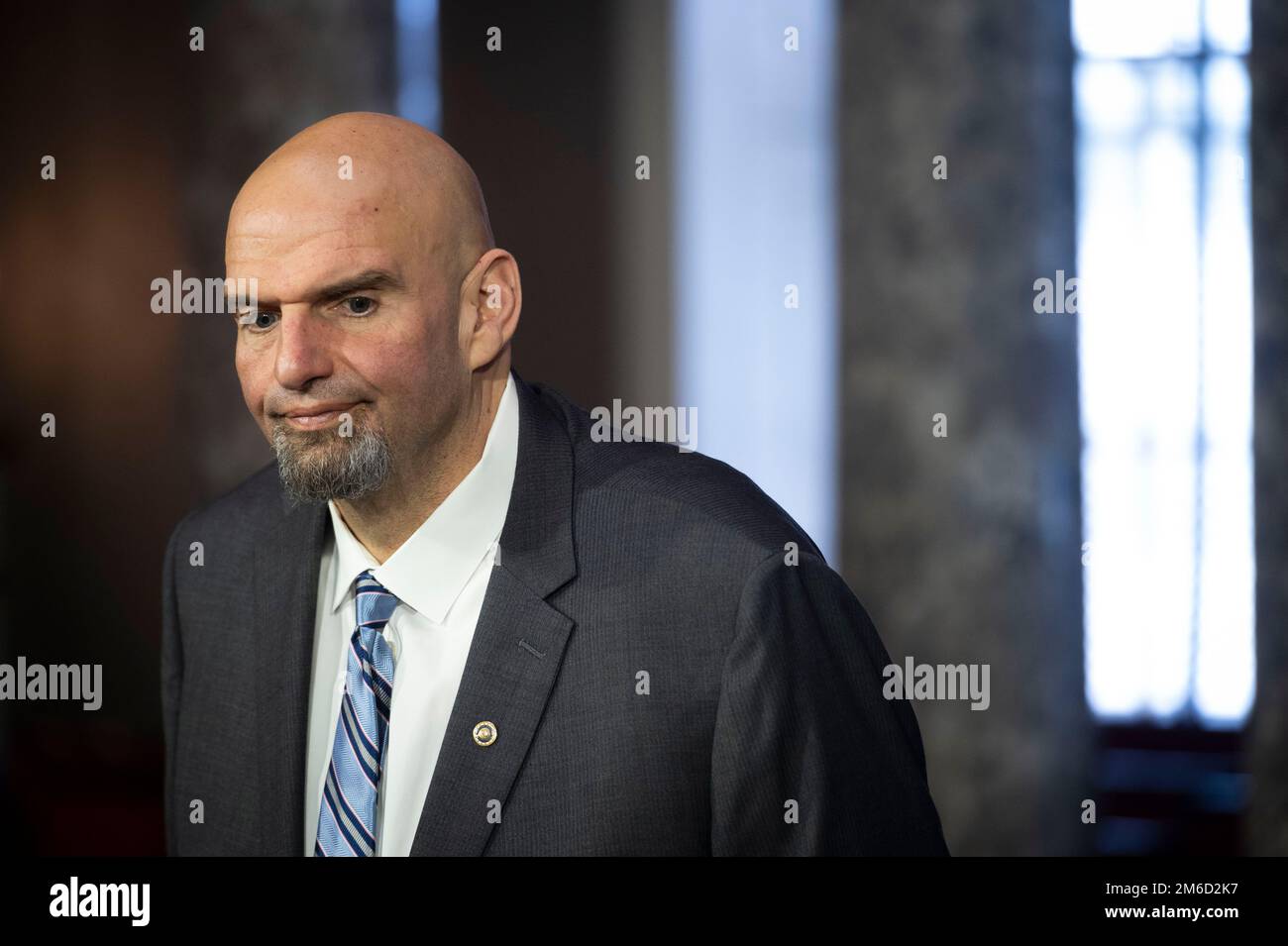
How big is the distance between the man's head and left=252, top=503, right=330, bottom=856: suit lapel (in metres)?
0.21

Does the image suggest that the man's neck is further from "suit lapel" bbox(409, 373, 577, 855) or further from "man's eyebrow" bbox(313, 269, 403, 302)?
"man's eyebrow" bbox(313, 269, 403, 302)

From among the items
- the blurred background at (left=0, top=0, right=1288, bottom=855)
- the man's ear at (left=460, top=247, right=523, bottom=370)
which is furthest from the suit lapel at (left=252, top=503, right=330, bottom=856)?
the blurred background at (left=0, top=0, right=1288, bottom=855)

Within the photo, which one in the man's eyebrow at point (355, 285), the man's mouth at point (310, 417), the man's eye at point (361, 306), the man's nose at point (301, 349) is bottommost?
the man's mouth at point (310, 417)

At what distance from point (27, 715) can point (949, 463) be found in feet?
9.77

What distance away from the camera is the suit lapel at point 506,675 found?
164cm

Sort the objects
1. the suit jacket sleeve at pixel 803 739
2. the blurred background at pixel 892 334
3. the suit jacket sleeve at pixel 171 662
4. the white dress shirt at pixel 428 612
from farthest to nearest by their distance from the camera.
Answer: the blurred background at pixel 892 334, the suit jacket sleeve at pixel 171 662, the white dress shirt at pixel 428 612, the suit jacket sleeve at pixel 803 739

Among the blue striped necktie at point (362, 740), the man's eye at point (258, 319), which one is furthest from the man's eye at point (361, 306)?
the blue striped necktie at point (362, 740)

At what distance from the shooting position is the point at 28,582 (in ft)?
14.4

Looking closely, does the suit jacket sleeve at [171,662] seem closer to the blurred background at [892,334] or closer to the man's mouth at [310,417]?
the man's mouth at [310,417]

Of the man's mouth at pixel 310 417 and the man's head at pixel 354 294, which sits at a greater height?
the man's head at pixel 354 294

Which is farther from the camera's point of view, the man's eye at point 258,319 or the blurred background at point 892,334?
the blurred background at point 892,334

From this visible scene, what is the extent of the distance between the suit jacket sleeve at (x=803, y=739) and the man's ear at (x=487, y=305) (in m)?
0.48
